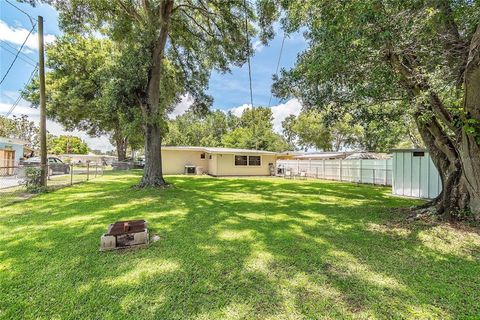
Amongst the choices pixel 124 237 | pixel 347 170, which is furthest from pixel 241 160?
pixel 124 237

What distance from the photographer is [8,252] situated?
3588 millimetres

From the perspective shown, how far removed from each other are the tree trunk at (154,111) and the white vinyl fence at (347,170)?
11.3 meters

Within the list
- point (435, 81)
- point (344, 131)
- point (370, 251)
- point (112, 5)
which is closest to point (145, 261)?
point (370, 251)

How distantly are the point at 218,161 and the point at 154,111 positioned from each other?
8842mm

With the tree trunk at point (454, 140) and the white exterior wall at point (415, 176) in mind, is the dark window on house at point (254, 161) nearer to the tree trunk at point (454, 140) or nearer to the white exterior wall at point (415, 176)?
the white exterior wall at point (415, 176)

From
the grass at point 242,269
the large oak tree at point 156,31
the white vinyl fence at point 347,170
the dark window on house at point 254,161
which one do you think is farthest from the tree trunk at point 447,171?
the dark window on house at point 254,161

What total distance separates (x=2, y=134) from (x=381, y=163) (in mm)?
49765

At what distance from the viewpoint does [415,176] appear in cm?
895

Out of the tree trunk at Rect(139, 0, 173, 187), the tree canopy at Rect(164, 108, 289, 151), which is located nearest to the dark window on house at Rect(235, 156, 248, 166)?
the tree trunk at Rect(139, 0, 173, 187)

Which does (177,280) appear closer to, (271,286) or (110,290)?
(110,290)

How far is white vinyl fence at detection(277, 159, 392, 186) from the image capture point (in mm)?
12875

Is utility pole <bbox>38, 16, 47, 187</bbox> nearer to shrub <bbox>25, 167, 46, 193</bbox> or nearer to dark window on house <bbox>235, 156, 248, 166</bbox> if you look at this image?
shrub <bbox>25, 167, 46, 193</bbox>

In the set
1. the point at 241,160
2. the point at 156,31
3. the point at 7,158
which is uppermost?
the point at 156,31

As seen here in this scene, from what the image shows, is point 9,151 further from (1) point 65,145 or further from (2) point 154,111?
(1) point 65,145
